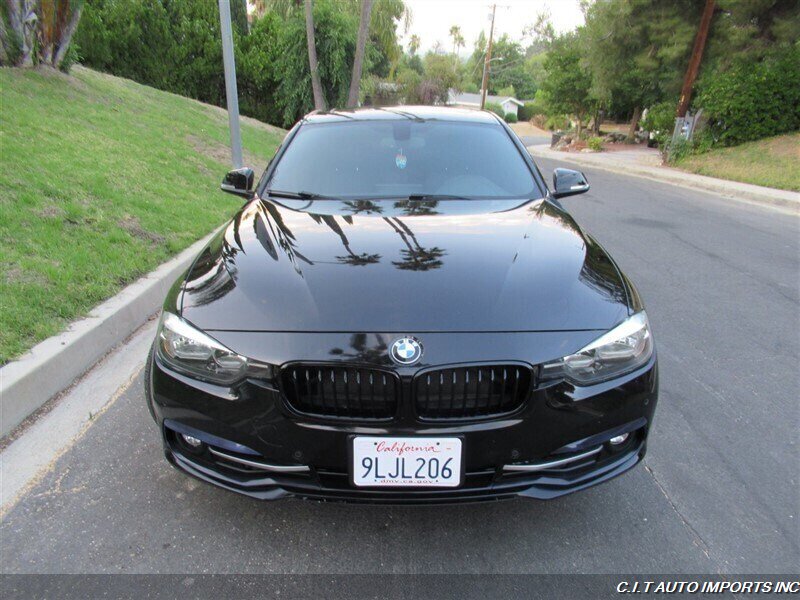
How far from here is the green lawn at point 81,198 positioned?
382 centimetres

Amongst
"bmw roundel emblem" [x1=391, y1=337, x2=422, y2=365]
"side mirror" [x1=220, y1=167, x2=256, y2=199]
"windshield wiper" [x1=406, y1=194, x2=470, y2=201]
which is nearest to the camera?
"bmw roundel emblem" [x1=391, y1=337, x2=422, y2=365]

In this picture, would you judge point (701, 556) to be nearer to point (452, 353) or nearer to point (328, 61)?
point (452, 353)

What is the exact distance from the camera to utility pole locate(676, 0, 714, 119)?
17375 mm

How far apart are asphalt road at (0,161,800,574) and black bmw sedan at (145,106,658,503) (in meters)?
0.32

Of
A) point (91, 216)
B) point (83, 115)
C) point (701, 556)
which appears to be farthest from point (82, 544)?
point (83, 115)

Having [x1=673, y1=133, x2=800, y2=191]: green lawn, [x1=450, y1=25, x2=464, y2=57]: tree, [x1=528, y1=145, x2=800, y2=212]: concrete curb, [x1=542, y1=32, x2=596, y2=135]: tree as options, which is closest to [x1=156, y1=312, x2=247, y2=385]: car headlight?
[x1=528, y1=145, x2=800, y2=212]: concrete curb

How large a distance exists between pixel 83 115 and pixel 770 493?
32.9 feet

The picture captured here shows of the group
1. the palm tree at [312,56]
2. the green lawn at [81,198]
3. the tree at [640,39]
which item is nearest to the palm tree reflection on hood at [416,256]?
the green lawn at [81,198]

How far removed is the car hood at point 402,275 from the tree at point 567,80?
2971 centimetres

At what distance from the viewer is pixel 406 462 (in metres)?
1.91

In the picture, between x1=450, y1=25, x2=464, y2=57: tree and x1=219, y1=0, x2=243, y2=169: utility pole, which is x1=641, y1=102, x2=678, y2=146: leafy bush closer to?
x1=219, y1=0, x2=243, y2=169: utility pole

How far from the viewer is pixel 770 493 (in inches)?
99.2

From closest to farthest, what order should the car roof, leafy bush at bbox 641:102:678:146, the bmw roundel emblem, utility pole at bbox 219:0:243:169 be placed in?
the bmw roundel emblem < the car roof < utility pole at bbox 219:0:243:169 < leafy bush at bbox 641:102:678:146

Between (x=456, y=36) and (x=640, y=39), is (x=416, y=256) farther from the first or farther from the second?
(x=456, y=36)
